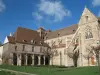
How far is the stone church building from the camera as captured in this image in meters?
44.1

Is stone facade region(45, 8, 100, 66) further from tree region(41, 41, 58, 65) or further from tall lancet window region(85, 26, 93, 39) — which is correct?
tree region(41, 41, 58, 65)

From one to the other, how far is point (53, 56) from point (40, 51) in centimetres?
523

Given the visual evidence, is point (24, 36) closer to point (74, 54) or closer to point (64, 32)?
point (64, 32)

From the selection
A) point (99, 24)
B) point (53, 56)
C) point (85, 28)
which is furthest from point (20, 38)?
point (99, 24)

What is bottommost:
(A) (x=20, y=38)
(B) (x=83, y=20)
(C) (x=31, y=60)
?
(C) (x=31, y=60)

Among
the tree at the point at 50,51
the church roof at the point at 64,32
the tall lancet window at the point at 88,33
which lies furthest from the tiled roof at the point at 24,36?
the tall lancet window at the point at 88,33

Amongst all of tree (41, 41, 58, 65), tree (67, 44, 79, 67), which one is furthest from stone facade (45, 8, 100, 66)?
tree (41, 41, 58, 65)

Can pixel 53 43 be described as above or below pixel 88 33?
below

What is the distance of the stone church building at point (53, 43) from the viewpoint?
44094 millimetres

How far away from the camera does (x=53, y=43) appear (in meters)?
63.8

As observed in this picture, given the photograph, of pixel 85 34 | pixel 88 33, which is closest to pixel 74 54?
pixel 85 34

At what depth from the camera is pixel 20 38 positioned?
55.1 m

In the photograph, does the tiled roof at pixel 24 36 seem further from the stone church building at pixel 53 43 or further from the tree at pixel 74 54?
the tree at pixel 74 54

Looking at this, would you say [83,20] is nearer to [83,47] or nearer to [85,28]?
[85,28]
